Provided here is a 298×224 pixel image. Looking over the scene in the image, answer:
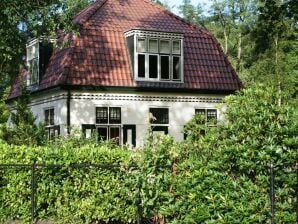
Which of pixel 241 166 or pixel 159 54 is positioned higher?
pixel 159 54

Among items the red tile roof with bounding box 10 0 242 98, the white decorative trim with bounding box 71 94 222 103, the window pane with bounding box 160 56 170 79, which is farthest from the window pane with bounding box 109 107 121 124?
the window pane with bounding box 160 56 170 79

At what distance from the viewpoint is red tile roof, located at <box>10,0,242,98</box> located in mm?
24672

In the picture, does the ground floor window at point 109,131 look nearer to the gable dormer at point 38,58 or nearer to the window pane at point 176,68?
the window pane at point 176,68

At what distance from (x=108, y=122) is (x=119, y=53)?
3.32m

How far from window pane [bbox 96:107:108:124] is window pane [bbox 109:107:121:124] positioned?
24 centimetres

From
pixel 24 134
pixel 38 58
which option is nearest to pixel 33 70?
pixel 38 58

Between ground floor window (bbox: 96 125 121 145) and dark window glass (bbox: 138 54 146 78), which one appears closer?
ground floor window (bbox: 96 125 121 145)

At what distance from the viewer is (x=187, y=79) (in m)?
26.9

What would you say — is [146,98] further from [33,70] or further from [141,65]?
[33,70]

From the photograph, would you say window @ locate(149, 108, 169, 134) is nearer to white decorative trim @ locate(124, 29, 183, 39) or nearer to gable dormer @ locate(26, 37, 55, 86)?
white decorative trim @ locate(124, 29, 183, 39)

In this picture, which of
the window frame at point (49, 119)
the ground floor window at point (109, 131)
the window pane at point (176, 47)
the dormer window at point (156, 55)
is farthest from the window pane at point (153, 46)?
the window frame at point (49, 119)

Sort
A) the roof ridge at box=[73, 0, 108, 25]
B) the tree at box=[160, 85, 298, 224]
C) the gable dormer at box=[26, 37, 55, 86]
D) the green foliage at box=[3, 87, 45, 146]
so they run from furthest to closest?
the gable dormer at box=[26, 37, 55, 86] < the roof ridge at box=[73, 0, 108, 25] < the green foliage at box=[3, 87, 45, 146] < the tree at box=[160, 85, 298, 224]

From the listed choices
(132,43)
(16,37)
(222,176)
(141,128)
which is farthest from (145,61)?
(222,176)

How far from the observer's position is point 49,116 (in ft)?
85.6
